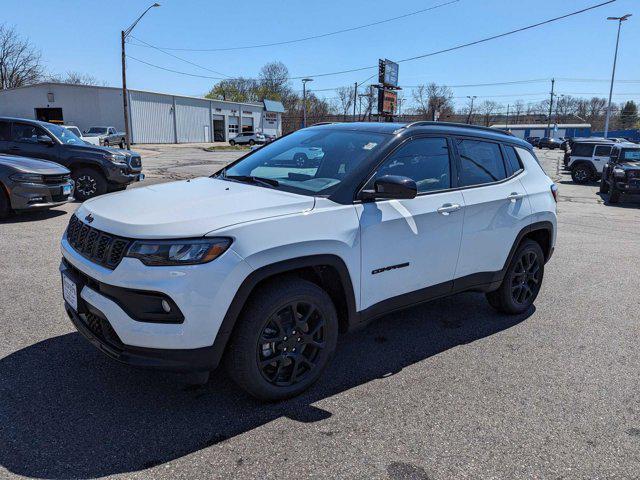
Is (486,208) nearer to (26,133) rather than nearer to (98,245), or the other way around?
(98,245)

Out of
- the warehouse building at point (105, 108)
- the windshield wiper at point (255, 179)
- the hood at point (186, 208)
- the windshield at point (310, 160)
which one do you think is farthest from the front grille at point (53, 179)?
the warehouse building at point (105, 108)

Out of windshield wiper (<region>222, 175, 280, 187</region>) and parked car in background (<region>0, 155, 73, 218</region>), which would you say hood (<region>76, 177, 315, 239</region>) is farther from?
parked car in background (<region>0, 155, 73, 218</region>)

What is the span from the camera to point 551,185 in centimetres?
496

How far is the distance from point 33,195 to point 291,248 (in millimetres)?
7176

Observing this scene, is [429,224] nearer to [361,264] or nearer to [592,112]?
[361,264]

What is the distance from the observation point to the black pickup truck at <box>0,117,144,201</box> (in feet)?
34.7

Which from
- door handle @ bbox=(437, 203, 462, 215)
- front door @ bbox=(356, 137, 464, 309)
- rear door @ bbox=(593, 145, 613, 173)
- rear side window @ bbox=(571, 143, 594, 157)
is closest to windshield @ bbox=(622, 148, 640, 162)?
rear door @ bbox=(593, 145, 613, 173)

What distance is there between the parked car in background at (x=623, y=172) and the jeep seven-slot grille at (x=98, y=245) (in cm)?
1587

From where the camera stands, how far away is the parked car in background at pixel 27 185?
8086 mm

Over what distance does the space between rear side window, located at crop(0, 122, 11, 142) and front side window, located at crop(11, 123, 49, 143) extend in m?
0.08

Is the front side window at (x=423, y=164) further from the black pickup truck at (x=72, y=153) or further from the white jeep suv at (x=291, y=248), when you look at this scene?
the black pickup truck at (x=72, y=153)

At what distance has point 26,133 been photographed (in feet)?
35.1

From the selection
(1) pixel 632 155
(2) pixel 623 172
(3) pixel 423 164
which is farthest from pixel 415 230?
(1) pixel 632 155

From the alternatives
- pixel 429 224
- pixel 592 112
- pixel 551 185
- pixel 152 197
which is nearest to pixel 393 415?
pixel 429 224
